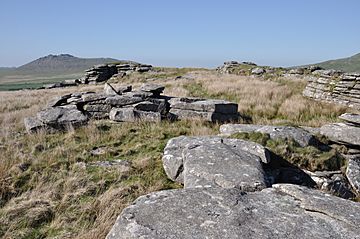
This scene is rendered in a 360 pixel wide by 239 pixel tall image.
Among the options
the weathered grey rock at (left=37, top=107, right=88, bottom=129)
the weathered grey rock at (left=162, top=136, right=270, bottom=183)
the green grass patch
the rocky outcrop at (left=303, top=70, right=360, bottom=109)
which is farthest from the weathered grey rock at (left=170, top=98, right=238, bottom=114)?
the rocky outcrop at (left=303, top=70, right=360, bottom=109)

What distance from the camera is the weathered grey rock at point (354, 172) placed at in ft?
23.7

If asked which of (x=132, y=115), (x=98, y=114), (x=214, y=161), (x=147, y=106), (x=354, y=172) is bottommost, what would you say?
(x=354, y=172)

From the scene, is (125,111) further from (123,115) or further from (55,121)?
(55,121)

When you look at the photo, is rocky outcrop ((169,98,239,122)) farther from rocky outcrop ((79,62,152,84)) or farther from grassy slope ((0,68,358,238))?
rocky outcrop ((79,62,152,84))

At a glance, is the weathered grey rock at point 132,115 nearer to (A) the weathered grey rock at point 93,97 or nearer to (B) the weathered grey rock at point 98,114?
(B) the weathered grey rock at point 98,114

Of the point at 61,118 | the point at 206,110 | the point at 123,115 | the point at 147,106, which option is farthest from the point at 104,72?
the point at 206,110

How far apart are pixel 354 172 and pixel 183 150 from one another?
423 centimetres

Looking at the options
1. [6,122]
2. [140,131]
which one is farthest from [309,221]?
[6,122]

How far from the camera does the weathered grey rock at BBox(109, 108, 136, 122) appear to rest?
1297 centimetres

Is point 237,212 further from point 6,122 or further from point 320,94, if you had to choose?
point 320,94

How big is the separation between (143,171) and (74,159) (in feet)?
7.26

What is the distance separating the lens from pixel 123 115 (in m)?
13.1

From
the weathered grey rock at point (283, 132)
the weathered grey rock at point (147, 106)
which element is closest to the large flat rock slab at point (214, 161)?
the weathered grey rock at point (283, 132)

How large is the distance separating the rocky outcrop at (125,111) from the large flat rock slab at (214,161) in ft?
16.1
